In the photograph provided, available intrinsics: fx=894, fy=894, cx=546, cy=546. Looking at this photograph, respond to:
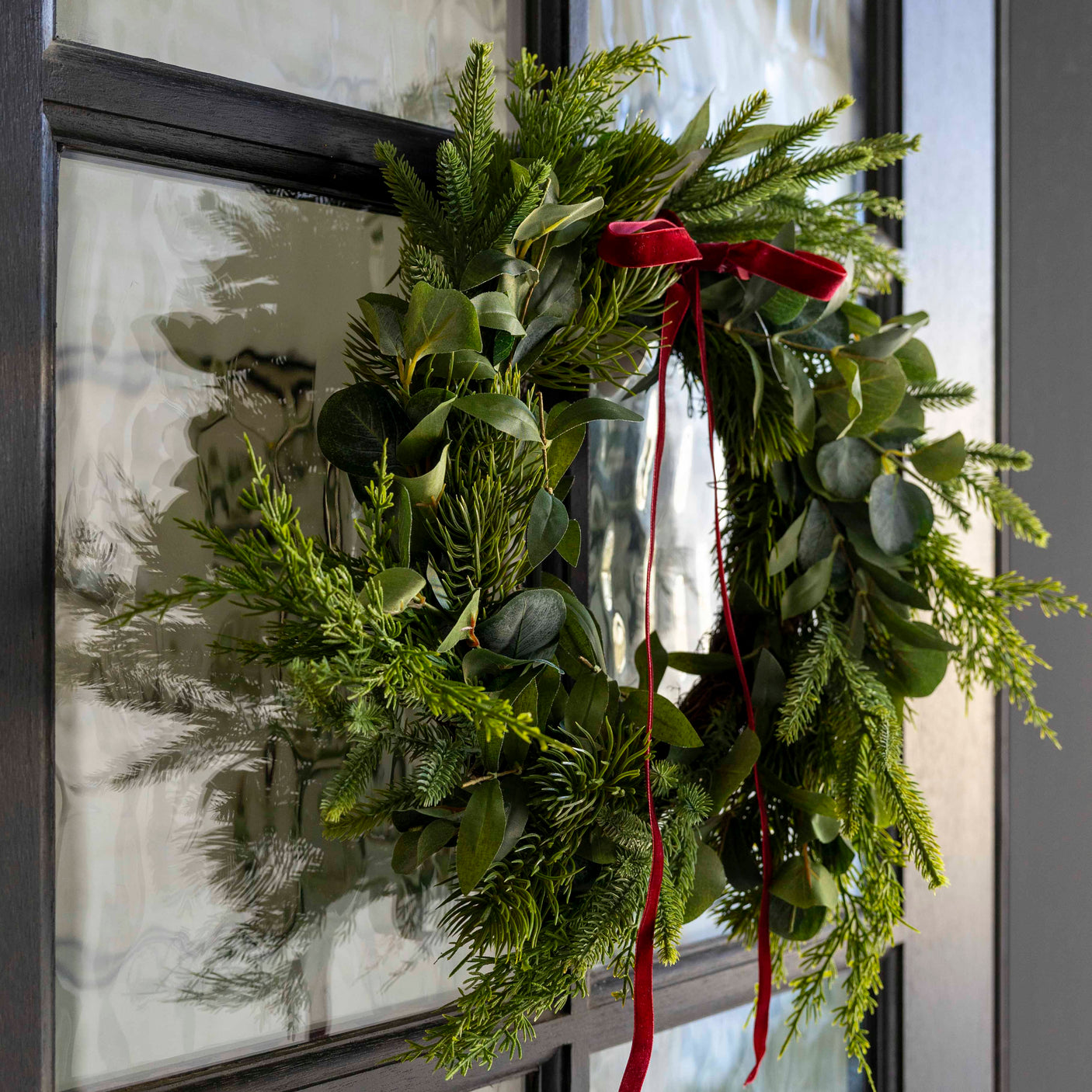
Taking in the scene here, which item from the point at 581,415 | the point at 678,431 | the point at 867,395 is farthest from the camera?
the point at 678,431

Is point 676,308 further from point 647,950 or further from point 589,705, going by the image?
point 647,950

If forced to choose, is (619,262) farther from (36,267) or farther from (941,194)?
(941,194)

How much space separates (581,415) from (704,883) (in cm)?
31

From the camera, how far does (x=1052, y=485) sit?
105 cm

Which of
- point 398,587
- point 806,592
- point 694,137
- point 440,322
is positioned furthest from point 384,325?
point 806,592

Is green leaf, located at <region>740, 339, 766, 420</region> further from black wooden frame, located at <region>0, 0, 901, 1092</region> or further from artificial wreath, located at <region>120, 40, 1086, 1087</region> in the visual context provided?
black wooden frame, located at <region>0, 0, 901, 1092</region>

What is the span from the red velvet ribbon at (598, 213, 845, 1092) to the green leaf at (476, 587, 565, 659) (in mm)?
59

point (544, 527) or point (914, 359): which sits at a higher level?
point (914, 359)

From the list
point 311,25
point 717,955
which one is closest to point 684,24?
point 311,25

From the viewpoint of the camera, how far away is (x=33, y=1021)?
505mm

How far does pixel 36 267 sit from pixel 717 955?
2.43 feet

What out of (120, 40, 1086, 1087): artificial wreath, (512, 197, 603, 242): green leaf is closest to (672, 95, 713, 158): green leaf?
(120, 40, 1086, 1087): artificial wreath

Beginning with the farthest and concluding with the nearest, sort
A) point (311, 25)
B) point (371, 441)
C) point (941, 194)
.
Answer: point (941, 194)
point (311, 25)
point (371, 441)

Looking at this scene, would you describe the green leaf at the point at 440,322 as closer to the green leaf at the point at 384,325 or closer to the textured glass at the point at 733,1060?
the green leaf at the point at 384,325
